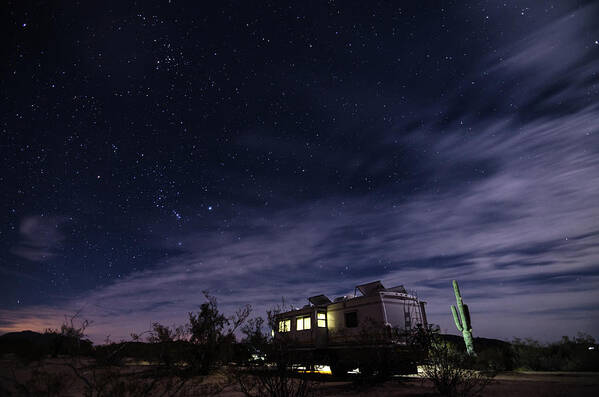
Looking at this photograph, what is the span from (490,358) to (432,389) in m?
11.3

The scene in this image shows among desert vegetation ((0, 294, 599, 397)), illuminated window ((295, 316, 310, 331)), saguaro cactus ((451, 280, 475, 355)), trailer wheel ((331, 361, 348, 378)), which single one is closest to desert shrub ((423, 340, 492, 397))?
desert vegetation ((0, 294, 599, 397))

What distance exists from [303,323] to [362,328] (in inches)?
145

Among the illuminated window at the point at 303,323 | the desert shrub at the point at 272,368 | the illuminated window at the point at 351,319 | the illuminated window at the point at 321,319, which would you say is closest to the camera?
the desert shrub at the point at 272,368

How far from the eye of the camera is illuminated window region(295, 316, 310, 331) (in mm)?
14613

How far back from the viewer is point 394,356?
33.8 feet

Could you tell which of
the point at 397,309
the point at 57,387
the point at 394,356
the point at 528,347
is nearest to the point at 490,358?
the point at 528,347

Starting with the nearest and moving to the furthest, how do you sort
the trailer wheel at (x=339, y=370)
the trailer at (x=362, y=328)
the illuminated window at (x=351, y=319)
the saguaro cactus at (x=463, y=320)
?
the trailer at (x=362, y=328) → the trailer wheel at (x=339, y=370) → the illuminated window at (x=351, y=319) → the saguaro cactus at (x=463, y=320)

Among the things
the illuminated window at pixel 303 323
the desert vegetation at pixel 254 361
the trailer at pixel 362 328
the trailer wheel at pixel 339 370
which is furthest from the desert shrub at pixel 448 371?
the illuminated window at pixel 303 323

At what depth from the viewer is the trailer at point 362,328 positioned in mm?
10547

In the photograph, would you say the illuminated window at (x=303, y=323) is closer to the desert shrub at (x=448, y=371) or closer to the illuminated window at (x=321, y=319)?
the illuminated window at (x=321, y=319)

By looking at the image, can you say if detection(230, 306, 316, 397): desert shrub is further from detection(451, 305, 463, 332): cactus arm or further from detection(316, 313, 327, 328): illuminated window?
detection(451, 305, 463, 332): cactus arm

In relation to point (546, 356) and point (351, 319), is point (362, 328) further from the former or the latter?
point (546, 356)

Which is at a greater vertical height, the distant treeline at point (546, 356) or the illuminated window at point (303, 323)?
the illuminated window at point (303, 323)

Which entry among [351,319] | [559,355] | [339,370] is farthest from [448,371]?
[559,355]
